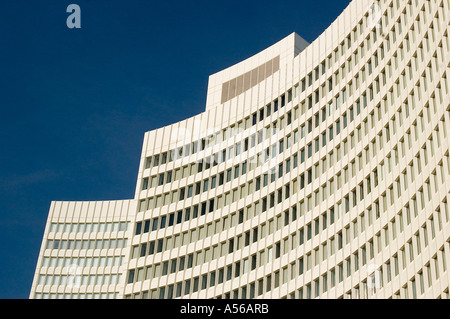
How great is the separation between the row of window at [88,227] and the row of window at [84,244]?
1962 millimetres

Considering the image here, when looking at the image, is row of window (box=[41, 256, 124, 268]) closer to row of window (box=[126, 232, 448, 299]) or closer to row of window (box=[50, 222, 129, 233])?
row of window (box=[50, 222, 129, 233])

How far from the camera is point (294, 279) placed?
261ft

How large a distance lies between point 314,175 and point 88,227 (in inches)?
2549

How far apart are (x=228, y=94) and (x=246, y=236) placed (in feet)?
89.9

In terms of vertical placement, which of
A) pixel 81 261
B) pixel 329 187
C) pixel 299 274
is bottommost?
pixel 299 274

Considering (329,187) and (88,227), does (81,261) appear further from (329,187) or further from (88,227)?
(329,187)

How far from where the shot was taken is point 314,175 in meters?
85.1

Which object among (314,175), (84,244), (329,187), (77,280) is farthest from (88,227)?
(329,187)

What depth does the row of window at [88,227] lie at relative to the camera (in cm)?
13609

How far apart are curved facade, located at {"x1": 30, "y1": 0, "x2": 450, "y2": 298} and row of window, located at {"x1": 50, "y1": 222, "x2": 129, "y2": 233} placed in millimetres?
34011

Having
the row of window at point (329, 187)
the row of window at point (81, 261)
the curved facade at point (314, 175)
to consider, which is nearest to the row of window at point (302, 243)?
the curved facade at point (314, 175)

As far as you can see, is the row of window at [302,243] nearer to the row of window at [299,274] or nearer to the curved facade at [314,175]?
the curved facade at [314,175]

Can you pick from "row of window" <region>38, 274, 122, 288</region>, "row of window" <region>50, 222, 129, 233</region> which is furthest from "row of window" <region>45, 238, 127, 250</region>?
"row of window" <region>38, 274, 122, 288</region>

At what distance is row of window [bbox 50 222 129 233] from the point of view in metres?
136
